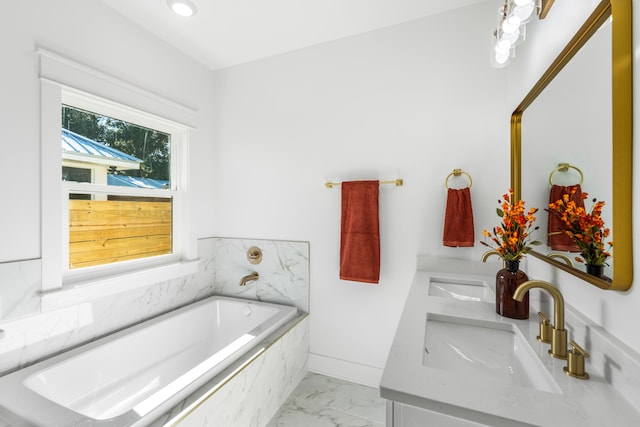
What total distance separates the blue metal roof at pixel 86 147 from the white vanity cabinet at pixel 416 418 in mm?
2111

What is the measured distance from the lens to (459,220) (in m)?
1.76

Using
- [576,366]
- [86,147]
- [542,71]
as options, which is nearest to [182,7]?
[86,147]

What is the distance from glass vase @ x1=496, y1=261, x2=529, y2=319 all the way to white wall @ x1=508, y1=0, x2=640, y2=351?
5.3 inches

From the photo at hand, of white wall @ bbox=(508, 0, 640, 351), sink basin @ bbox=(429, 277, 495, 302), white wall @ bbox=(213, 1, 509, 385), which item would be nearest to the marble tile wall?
white wall @ bbox=(213, 1, 509, 385)

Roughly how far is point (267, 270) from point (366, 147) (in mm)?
1285

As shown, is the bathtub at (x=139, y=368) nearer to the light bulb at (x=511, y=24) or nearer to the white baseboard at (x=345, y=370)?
the white baseboard at (x=345, y=370)

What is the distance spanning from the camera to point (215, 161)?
265 cm

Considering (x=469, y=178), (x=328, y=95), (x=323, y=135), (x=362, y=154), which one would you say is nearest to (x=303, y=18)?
(x=328, y=95)

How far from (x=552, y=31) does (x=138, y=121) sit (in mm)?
2439

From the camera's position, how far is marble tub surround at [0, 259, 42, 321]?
1.35 m

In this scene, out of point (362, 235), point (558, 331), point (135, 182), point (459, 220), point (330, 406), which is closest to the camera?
point (558, 331)

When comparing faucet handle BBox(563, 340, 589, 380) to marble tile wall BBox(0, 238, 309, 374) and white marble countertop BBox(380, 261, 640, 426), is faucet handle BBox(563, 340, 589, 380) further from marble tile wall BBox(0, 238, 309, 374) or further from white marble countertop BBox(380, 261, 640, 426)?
marble tile wall BBox(0, 238, 309, 374)

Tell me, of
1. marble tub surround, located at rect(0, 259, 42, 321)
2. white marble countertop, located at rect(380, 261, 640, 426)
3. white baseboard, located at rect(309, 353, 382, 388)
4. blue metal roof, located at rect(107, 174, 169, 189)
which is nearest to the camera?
white marble countertop, located at rect(380, 261, 640, 426)

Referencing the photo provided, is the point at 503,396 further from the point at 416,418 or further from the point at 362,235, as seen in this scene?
the point at 362,235
